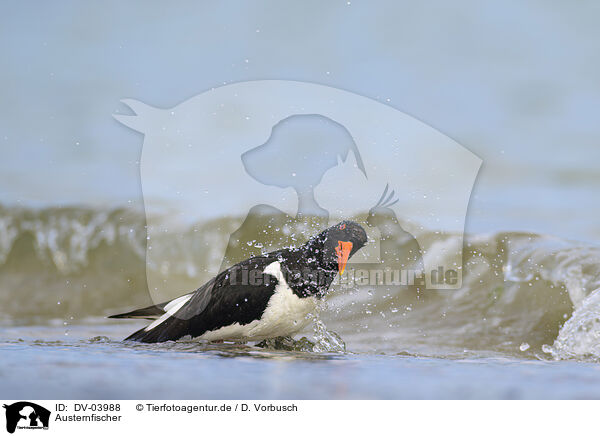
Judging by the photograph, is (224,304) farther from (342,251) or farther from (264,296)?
(342,251)

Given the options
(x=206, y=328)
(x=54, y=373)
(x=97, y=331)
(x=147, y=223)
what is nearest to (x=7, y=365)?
(x=54, y=373)

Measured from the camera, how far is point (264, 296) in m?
3.93

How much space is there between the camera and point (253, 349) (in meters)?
3.93

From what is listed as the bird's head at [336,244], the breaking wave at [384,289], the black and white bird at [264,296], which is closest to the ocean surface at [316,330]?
the breaking wave at [384,289]

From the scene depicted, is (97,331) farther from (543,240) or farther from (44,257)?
(543,240)

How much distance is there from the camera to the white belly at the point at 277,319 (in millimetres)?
3893

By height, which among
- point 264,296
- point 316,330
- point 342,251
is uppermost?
point 342,251
